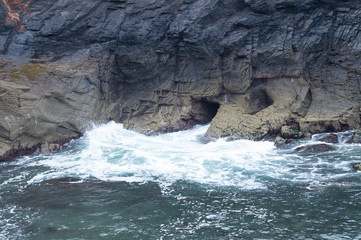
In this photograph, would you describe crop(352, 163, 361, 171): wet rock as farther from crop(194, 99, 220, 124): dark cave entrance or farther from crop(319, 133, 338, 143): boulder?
crop(194, 99, 220, 124): dark cave entrance

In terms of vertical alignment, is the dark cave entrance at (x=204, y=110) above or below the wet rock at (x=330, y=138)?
above

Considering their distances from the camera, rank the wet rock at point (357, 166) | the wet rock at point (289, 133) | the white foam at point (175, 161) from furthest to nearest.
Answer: the wet rock at point (289, 133)
the white foam at point (175, 161)
the wet rock at point (357, 166)

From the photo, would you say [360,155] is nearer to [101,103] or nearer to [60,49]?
[101,103]

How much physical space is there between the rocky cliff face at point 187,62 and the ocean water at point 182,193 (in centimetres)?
180

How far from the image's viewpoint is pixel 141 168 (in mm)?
13609

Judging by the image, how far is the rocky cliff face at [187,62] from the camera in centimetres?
1703

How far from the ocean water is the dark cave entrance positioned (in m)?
3.48

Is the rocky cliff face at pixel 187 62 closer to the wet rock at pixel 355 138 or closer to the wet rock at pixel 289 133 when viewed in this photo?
the wet rock at pixel 289 133

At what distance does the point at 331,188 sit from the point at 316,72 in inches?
351

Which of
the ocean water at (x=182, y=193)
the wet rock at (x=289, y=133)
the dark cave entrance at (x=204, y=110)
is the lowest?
the ocean water at (x=182, y=193)

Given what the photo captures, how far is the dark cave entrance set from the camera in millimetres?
19875

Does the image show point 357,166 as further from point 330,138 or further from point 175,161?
point 175,161

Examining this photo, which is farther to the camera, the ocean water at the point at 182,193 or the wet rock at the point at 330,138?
the wet rock at the point at 330,138

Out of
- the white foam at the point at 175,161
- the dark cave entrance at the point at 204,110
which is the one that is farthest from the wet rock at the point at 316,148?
the dark cave entrance at the point at 204,110
